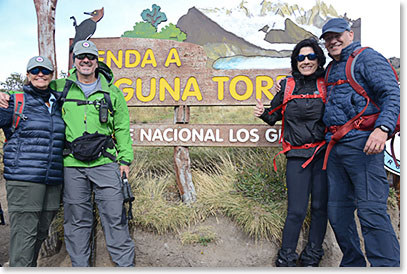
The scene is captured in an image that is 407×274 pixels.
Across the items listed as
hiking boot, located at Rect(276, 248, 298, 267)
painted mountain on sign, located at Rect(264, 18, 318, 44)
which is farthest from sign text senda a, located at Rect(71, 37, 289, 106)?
painted mountain on sign, located at Rect(264, 18, 318, 44)

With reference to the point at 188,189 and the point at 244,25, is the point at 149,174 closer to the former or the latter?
the point at 188,189

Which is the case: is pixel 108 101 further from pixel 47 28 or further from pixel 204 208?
pixel 204 208

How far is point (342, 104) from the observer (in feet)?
8.38

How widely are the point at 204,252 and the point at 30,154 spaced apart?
2155 millimetres

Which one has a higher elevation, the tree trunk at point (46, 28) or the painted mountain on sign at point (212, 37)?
the painted mountain on sign at point (212, 37)

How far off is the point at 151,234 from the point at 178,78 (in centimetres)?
209

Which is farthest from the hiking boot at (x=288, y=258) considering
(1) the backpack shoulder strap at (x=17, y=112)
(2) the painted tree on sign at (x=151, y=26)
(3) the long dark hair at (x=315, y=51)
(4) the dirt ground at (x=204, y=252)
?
(2) the painted tree on sign at (x=151, y=26)

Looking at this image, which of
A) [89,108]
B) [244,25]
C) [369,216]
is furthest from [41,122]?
[244,25]

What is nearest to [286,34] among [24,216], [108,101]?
[108,101]

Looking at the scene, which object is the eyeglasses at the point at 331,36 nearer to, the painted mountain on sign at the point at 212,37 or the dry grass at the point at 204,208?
the dry grass at the point at 204,208

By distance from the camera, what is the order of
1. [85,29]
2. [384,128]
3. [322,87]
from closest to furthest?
[384,128]
[322,87]
[85,29]

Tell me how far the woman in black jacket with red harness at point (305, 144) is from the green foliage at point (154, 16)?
1562 centimetres

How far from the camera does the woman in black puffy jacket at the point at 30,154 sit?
249cm

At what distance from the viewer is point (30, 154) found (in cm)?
249
